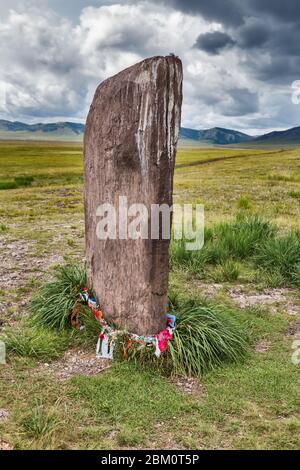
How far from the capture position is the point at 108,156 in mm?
6266

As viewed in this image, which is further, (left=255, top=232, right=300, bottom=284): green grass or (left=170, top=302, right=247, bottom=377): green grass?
(left=255, top=232, right=300, bottom=284): green grass

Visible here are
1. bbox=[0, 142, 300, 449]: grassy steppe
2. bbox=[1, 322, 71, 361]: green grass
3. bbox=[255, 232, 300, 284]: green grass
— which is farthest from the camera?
bbox=[255, 232, 300, 284]: green grass

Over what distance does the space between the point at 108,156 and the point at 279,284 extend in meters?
5.03

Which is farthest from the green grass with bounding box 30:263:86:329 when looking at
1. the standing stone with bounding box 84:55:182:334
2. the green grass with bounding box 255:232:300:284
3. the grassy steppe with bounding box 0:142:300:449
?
the green grass with bounding box 255:232:300:284

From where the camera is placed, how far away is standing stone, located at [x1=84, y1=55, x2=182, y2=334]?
5730mm

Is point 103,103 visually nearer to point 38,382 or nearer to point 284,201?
point 38,382

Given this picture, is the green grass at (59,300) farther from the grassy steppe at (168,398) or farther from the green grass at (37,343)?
the grassy steppe at (168,398)

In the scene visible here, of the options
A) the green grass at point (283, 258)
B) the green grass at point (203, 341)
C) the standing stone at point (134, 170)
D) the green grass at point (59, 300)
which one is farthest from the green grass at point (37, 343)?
the green grass at point (283, 258)

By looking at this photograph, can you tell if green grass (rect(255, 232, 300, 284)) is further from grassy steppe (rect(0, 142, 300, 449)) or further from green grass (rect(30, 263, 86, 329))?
green grass (rect(30, 263, 86, 329))

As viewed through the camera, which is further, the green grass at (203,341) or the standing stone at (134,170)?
the green grass at (203,341)

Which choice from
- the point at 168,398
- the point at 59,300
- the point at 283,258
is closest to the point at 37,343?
the point at 59,300

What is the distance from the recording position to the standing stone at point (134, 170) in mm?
5730
